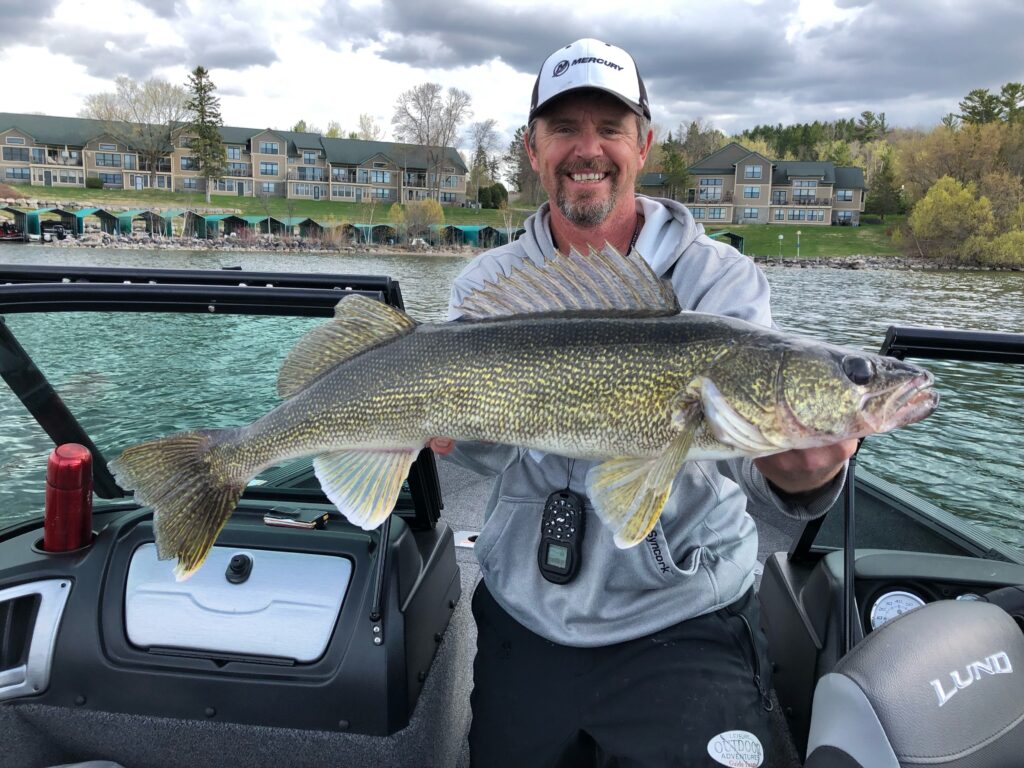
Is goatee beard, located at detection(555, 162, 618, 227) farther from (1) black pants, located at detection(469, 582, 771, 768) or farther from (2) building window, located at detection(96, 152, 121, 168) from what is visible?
(2) building window, located at detection(96, 152, 121, 168)

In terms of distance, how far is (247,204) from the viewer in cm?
9625

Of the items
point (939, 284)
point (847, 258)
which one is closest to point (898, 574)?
point (939, 284)

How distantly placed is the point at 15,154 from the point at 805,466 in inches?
4946

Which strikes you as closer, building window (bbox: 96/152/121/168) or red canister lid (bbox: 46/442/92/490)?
red canister lid (bbox: 46/442/92/490)

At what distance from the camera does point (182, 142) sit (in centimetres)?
10575

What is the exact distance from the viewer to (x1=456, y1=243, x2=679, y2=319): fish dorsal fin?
8.02 ft

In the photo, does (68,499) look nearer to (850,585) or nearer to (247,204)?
(850,585)

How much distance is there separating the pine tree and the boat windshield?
350ft

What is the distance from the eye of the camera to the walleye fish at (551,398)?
2.19m

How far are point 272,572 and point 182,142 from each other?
11954 cm

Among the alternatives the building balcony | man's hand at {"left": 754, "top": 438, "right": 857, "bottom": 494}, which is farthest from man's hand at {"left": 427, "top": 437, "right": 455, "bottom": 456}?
the building balcony

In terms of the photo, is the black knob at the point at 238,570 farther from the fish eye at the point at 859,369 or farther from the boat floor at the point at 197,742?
the fish eye at the point at 859,369

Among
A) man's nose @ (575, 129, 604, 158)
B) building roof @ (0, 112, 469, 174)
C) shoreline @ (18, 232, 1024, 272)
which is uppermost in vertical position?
building roof @ (0, 112, 469, 174)

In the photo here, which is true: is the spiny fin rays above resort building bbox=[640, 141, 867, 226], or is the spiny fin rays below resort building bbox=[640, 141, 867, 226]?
below
